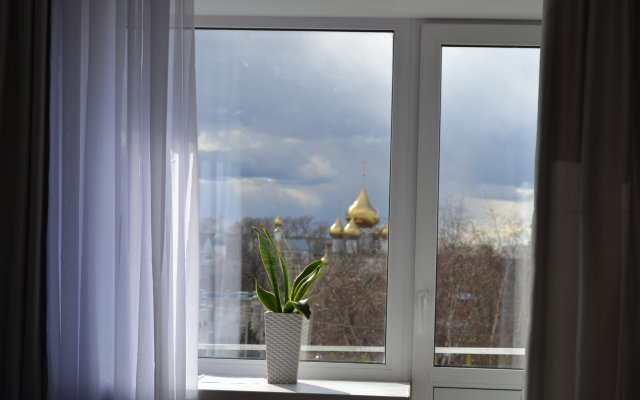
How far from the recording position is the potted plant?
2533mm

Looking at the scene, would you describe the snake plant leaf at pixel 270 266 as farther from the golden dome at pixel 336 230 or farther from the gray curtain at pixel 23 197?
the gray curtain at pixel 23 197

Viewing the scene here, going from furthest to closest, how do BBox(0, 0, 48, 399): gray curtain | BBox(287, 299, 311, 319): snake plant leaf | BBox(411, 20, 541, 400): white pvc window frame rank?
BBox(411, 20, 541, 400): white pvc window frame, BBox(287, 299, 311, 319): snake plant leaf, BBox(0, 0, 48, 399): gray curtain

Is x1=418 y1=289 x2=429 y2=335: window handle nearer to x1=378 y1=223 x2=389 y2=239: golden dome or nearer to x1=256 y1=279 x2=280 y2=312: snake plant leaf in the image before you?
→ x1=378 y1=223 x2=389 y2=239: golden dome

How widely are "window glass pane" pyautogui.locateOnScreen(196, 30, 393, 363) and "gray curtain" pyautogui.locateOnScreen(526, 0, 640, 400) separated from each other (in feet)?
2.17

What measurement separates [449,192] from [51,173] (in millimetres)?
1449

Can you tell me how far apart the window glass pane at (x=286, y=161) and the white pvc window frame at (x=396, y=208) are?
0.12 feet

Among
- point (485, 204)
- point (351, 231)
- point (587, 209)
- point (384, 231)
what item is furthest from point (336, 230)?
point (587, 209)

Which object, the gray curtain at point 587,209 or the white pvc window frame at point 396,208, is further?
the white pvc window frame at point 396,208

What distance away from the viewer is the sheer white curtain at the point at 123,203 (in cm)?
239

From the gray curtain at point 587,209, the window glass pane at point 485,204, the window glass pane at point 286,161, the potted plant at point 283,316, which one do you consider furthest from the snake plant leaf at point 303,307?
the gray curtain at point 587,209

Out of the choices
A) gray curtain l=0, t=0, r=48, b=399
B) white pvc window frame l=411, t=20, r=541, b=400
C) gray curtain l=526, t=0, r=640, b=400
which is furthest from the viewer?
white pvc window frame l=411, t=20, r=541, b=400

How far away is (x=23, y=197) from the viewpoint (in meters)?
2.42

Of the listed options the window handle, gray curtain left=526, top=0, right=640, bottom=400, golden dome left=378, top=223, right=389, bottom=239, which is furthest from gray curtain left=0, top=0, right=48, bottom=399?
gray curtain left=526, top=0, right=640, bottom=400

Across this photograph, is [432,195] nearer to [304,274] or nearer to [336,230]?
[336,230]
